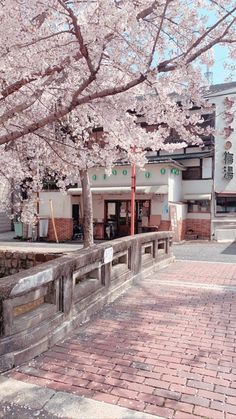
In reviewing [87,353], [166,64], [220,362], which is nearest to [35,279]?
[87,353]

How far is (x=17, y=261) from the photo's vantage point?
8.92m

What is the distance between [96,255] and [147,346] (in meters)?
1.67

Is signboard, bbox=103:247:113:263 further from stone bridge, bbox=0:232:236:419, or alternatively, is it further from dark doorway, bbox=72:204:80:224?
dark doorway, bbox=72:204:80:224

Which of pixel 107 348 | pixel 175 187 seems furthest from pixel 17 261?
pixel 175 187

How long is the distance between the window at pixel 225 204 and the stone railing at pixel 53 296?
1346 centimetres

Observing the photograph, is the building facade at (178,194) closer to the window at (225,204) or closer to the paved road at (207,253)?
the window at (225,204)

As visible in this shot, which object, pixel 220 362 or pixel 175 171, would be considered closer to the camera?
pixel 220 362

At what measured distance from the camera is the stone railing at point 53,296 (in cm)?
340

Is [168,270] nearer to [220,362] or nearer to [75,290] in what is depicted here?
[75,290]

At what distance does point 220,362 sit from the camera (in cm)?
362

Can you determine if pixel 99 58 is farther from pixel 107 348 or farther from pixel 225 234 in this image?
pixel 225 234

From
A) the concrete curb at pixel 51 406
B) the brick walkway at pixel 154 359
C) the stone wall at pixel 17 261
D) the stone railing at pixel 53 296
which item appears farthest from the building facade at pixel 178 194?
the concrete curb at pixel 51 406

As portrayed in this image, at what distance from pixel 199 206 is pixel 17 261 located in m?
12.7

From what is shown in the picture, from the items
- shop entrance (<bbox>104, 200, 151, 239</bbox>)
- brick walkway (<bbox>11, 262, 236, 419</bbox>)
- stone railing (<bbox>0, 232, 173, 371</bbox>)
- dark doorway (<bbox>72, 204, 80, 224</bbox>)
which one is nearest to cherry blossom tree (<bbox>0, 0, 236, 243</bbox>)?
stone railing (<bbox>0, 232, 173, 371</bbox>)
